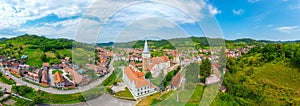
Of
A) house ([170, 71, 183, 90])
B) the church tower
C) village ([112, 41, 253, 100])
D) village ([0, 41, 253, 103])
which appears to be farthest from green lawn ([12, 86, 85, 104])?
house ([170, 71, 183, 90])

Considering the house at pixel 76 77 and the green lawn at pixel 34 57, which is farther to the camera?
the green lawn at pixel 34 57

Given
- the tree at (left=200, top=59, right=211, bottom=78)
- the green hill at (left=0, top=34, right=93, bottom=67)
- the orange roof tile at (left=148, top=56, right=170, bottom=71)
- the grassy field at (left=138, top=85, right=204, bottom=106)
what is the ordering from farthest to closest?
the green hill at (left=0, top=34, right=93, bottom=67)
the orange roof tile at (left=148, top=56, right=170, bottom=71)
the tree at (left=200, top=59, right=211, bottom=78)
the grassy field at (left=138, top=85, right=204, bottom=106)

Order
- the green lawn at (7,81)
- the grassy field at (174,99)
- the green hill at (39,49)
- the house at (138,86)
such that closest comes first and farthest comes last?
1. the grassy field at (174,99)
2. the house at (138,86)
3. the green lawn at (7,81)
4. the green hill at (39,49)

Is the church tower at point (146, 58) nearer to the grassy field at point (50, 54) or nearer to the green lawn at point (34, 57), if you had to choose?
the green lawn at point (34, 57)

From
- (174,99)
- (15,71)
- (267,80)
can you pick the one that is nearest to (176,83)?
(174,99)

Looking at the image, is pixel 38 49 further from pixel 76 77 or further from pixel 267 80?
pixel 267 80

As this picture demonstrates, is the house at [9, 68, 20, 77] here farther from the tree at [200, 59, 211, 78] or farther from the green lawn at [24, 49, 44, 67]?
the tree at [200, 59, 211, 78]

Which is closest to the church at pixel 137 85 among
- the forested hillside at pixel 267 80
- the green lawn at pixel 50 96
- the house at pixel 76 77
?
the house at pixel 76 77

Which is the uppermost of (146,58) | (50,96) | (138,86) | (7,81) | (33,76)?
(146,58)

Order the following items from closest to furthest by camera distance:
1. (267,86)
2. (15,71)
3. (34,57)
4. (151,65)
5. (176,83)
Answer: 1. (176,83)
2. (267,86)
3. (151,65)
4. (15,71)
5. (34,57)

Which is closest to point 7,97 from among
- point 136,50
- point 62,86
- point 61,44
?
point 62,86
